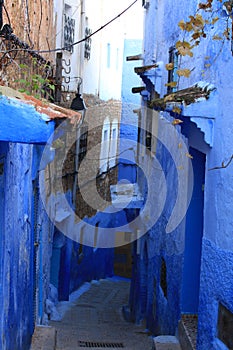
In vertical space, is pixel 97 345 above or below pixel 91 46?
below

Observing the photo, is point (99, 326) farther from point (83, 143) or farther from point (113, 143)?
point (113, 143)

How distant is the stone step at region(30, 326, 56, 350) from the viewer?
29.6 feet

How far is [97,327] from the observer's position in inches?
554

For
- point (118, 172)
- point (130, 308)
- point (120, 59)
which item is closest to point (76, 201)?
point (130, 308)

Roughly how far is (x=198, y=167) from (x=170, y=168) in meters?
2.08

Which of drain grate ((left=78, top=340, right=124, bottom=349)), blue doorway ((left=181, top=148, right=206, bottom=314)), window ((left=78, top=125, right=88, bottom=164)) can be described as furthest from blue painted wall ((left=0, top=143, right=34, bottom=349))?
window ((left=78, top=125, right=88, bottom=164))

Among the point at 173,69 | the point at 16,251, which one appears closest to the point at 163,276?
the point at 173,69

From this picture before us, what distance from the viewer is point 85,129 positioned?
1816cm

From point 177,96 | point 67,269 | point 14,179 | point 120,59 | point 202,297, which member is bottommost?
point 67,269

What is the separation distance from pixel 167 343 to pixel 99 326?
537 cm

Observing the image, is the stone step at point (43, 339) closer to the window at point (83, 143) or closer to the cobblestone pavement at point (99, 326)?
the cobblestone pavement at point (99, 326)

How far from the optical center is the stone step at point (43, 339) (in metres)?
9.02

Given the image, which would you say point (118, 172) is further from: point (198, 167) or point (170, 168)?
point (198, 167)

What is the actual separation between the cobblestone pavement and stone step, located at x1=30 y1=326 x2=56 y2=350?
1.01m
